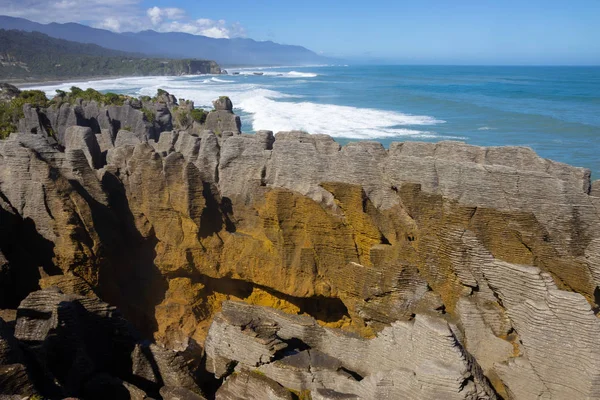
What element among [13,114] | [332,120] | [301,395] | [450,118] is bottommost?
[301,395]

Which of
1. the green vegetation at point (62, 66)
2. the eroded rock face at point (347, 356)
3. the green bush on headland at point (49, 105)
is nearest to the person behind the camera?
the eroded rock face at point (347, 356)

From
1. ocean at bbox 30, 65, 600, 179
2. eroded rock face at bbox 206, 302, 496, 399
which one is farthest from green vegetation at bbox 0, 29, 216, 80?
eroded rock face at bbox 206, 302, 496, 399

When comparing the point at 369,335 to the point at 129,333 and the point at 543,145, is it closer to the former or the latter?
the point at 129,333

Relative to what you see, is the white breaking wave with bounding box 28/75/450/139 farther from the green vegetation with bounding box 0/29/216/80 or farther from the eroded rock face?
the green vegetation with bounding box 0/29/216/80

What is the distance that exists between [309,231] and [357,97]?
56685 millimetres

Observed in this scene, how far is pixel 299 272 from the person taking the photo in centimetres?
691

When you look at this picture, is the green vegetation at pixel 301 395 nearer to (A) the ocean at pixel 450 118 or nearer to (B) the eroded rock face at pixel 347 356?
(B) the eroded rock face at pixel 347 356

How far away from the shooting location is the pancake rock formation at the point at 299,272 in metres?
4.86

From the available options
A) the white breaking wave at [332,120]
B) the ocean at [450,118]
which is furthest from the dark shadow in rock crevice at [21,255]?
the white breaking wave at [332,120]

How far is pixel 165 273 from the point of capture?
7301 millimetres

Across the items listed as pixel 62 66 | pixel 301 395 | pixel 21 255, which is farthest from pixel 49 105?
pixel 62 66

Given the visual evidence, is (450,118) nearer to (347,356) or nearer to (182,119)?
(182,119)

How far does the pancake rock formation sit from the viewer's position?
4.86m

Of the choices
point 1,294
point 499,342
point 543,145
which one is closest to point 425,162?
point 499,342
